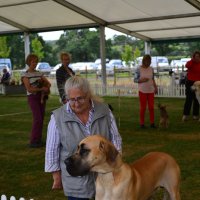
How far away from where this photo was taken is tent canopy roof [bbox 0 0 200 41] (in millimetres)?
15430

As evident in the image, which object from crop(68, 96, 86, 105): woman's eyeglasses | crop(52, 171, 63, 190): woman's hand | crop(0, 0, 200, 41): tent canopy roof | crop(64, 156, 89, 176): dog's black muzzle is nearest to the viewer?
crop(64, 156, 89, 176): dog's black muzzle

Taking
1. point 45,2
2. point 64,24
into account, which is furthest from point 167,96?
point 45,2

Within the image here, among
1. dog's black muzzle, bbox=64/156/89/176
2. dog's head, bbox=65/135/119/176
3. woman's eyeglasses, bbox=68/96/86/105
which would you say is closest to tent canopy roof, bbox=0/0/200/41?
woman's eyeglasses, bbox=68/96/86/105

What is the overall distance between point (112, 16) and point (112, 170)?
15204mm

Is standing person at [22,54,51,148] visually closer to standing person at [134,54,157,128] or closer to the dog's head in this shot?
standing person at [134,54,157,128]

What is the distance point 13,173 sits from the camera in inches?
264

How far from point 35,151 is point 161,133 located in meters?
3.24

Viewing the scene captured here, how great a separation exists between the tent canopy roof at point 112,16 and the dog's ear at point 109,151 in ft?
39.2

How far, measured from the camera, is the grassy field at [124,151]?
578cm

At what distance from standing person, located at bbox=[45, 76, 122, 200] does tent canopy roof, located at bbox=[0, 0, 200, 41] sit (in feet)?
38.0

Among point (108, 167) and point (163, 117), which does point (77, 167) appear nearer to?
point (108, 167)

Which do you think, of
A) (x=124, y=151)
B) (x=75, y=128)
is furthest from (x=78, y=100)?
(x=124, y=151)

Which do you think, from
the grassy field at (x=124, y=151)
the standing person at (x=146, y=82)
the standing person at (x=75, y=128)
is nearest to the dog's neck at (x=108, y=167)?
the standing person at (x=75, y=128)

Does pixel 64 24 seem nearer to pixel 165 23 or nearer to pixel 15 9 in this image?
pixel 15 9
